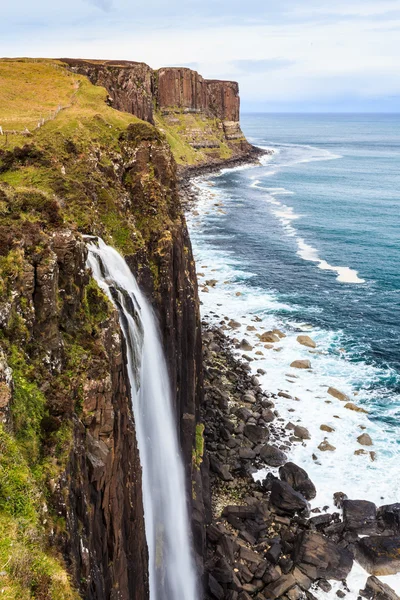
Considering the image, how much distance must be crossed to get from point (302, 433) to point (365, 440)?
4846 mm

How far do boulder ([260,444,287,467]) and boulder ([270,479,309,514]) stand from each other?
10.3 feet

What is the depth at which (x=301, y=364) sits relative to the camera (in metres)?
50.2

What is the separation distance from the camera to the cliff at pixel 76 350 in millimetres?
12641

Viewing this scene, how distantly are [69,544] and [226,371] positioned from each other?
35.9 m

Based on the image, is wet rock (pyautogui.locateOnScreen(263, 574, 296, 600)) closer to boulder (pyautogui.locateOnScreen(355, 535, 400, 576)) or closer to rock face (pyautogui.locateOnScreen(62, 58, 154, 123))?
boulder (pyautogui.locateOnScreen(355, 535, 400, 576))

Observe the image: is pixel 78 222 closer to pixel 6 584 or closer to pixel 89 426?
pixel 89 426

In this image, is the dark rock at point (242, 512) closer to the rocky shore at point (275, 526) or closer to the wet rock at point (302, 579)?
the rocky shore at point (275, 526)

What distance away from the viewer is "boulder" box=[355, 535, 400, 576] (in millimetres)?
29438

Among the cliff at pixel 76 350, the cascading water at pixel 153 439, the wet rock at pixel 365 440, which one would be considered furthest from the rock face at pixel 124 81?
the wet rock at pixel 365 440

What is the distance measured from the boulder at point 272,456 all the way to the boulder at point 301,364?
525 inches

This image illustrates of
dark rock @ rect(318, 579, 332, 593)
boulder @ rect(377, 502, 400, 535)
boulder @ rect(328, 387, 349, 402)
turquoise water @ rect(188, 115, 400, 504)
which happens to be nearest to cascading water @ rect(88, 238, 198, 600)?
dark rock @ rect(318, 579, 332, 593)

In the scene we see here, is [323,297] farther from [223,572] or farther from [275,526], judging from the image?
[223,572]

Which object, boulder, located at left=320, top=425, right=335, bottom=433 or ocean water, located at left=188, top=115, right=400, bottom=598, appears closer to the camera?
ocean water, located at left=188, top=115, right=400, bottom=598

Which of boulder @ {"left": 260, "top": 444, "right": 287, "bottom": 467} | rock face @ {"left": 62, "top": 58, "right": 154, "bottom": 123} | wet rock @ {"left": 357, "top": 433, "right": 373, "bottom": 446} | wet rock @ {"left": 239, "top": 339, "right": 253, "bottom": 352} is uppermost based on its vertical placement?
rock face @ {"left": 62, "top": 58, "right": 154, "bottom": 123}
